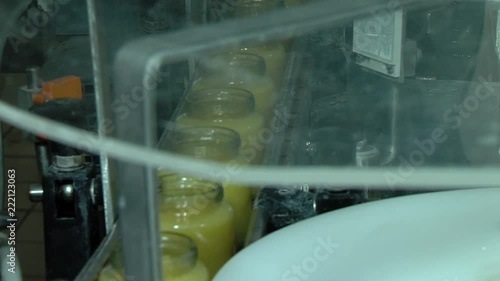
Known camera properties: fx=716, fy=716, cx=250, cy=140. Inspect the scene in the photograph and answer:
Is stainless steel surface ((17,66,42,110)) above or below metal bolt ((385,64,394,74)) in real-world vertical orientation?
below

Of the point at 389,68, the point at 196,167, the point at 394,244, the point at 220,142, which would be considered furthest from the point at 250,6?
the point at 196,167

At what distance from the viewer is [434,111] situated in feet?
2.65

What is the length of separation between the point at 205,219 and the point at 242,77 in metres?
0.25

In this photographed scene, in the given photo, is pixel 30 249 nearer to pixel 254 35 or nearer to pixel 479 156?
pixel 479 156

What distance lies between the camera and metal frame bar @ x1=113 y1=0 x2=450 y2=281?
32cm

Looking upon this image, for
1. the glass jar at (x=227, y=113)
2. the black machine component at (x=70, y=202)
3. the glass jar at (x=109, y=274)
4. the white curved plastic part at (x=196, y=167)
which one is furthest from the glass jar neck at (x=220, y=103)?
the white curved plastic part at (x=196, y=167)

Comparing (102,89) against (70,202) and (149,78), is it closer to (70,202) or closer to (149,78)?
(70,202)

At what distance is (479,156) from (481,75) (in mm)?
120

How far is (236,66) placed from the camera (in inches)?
30.2

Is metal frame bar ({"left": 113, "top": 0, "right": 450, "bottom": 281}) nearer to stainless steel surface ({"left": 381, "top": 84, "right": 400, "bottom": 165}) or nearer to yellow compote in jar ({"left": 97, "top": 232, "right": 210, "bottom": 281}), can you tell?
yellow compote in jar ({"left": 97, "top": 232, "right": 210, "bottom": 281})

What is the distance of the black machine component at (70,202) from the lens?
2.16ft

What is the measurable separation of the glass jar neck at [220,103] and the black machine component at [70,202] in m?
0.11

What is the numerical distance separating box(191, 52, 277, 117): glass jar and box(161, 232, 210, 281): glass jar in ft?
0.82

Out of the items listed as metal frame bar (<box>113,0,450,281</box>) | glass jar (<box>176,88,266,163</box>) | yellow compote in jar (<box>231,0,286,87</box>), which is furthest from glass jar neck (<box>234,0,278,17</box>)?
→ metal frame bar (<box>113,0,450,281</box>)
